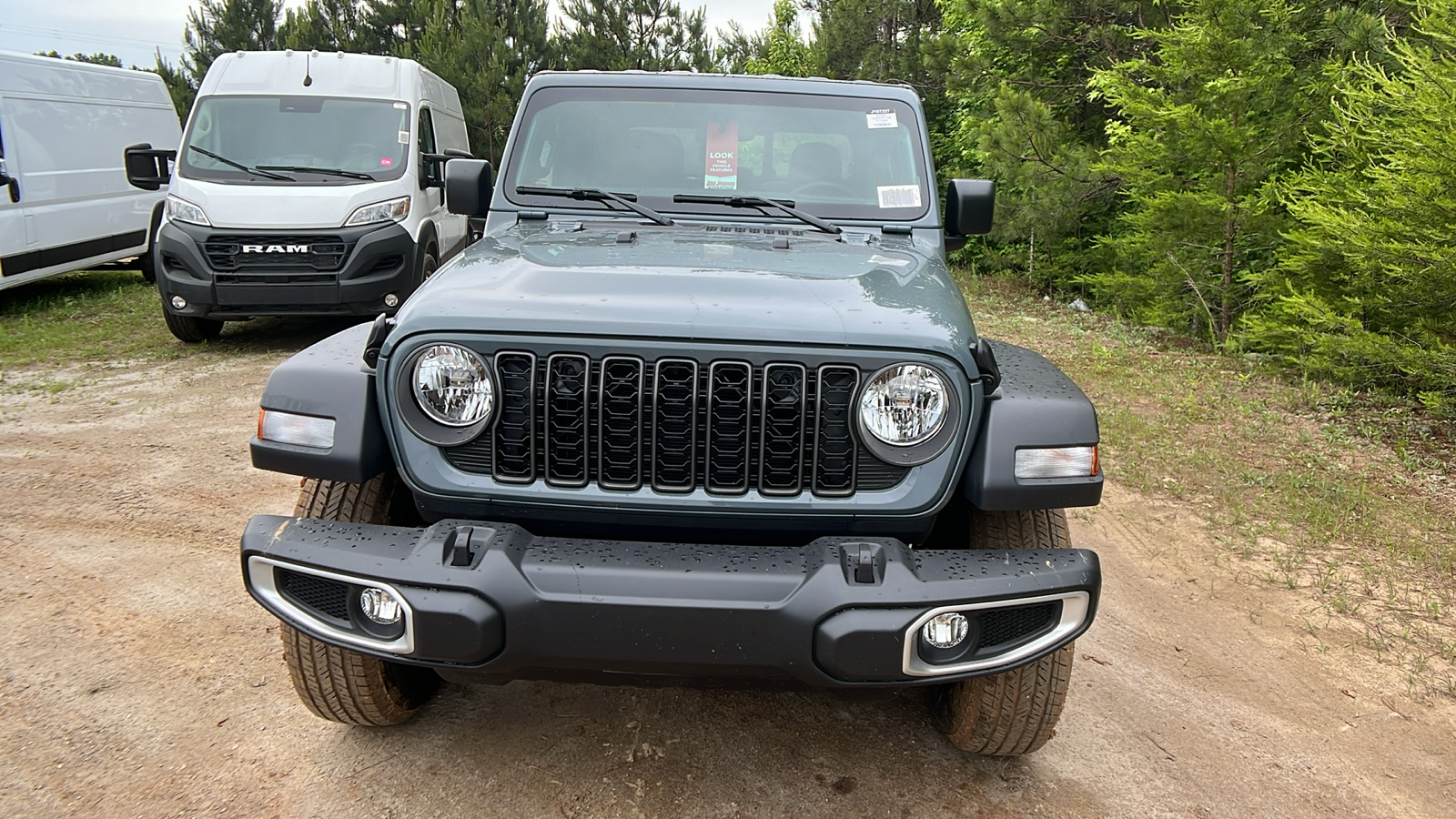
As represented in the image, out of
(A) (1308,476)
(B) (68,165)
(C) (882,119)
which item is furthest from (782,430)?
(B) (68,165)

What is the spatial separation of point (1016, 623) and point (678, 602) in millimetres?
796

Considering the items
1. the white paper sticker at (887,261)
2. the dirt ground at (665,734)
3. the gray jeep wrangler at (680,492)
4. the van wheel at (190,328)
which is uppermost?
the white paper sticker at (887,261)

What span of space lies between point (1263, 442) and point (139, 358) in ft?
27.4

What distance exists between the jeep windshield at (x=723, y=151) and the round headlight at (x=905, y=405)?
4.45 feet

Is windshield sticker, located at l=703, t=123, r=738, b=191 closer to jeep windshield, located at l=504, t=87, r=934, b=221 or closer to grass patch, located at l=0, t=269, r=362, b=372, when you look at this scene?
jeep windshield, located at l=504, t=87, r=934, b=221

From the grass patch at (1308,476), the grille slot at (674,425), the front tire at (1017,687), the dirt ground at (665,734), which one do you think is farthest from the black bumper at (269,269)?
the front tire at (1017,687)

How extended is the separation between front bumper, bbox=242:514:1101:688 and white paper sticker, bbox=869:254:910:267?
1.06m

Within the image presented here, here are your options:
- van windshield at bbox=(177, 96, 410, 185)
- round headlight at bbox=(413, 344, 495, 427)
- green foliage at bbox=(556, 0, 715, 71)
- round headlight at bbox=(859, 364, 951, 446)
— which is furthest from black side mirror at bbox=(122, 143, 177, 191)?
green foliage at bbox=(556, 0, 715, 71)

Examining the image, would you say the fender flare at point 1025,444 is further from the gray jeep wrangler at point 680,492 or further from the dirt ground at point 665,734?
the dirt ground at point 665,734

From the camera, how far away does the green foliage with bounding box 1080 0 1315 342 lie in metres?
8.68

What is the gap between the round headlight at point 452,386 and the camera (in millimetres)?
2348

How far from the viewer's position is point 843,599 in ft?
6.89

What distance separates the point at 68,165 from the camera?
1040 centimetres

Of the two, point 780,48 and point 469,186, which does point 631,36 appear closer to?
point 780,48
